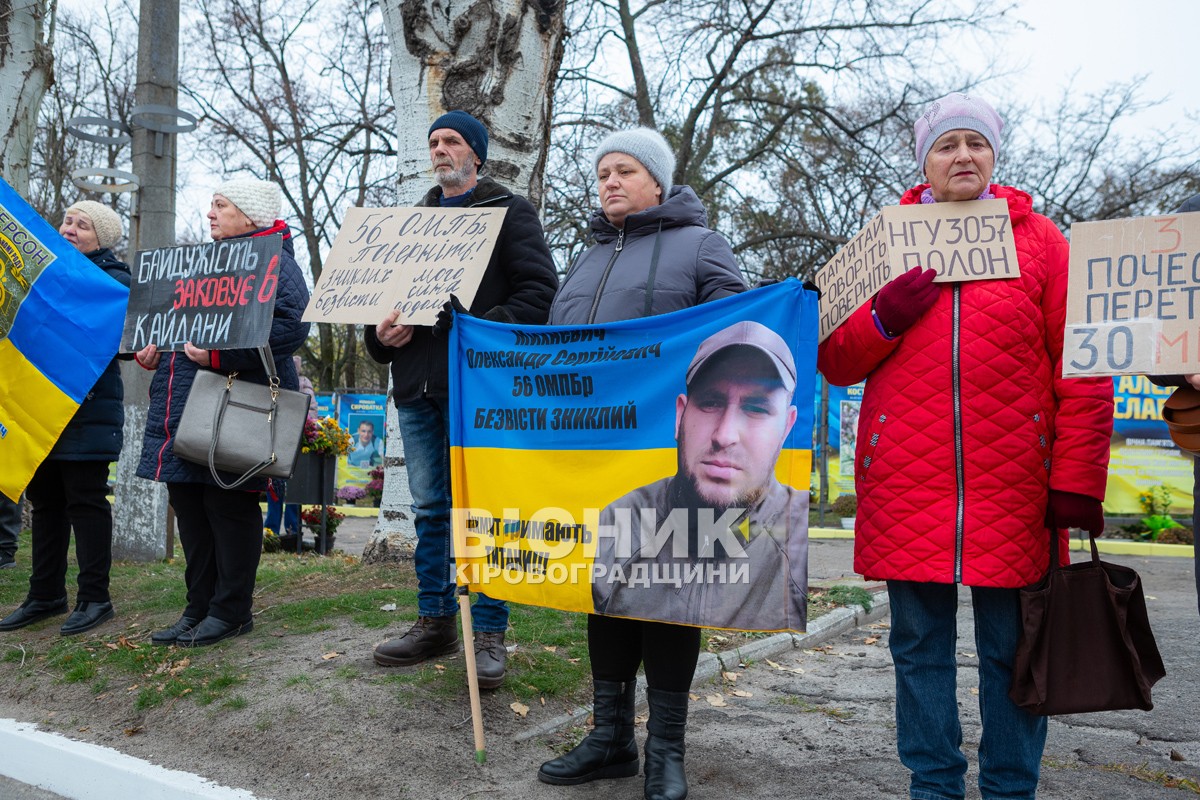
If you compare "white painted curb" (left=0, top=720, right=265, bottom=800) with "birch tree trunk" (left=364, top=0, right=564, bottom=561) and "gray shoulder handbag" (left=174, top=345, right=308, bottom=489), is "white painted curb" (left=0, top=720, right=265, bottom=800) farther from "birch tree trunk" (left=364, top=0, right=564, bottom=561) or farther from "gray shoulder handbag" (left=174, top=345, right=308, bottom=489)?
"birch tree trunk" (left=364, top=0, right=564, bottom=561)

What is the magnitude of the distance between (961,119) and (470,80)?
Result: 12.1ft

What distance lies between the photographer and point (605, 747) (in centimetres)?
342

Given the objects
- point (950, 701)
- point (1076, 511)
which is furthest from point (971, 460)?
point (950, 701)

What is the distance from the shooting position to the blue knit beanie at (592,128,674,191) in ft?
11.6

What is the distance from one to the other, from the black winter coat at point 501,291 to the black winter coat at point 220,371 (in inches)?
26.1

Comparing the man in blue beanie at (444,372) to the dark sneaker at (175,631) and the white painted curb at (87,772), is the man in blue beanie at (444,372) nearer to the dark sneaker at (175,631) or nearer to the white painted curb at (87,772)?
the white painted curb at (87,772)

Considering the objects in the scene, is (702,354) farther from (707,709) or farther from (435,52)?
(435,52)

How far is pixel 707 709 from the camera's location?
14.6 feet

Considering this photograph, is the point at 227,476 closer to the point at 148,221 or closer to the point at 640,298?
the point at 640,298

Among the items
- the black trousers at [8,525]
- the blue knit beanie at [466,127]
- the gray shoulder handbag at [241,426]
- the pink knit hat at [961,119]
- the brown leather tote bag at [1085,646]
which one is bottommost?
the black trousers at [8,525]

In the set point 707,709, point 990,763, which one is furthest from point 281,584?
point 990,763

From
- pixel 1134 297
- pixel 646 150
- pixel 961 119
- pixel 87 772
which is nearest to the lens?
pixel 1134 297

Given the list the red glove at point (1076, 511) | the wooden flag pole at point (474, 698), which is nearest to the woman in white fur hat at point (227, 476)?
the wooden flag pole at point (474, 698)

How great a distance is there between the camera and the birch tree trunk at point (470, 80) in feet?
19.6
